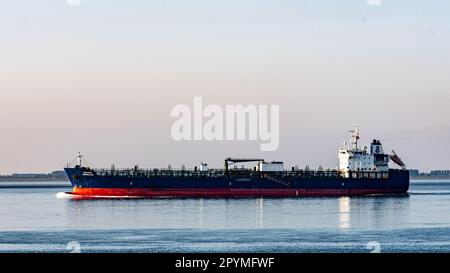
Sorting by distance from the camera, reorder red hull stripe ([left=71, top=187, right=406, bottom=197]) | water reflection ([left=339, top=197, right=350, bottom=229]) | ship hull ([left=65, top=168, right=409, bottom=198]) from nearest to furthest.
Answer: water reflection ([left=339, top=197, right=350, bottom=229]) < ship hull ([left=65, top=168, right=409, bottom=198]) < red hull stripe ([left=71, top=187, right=406, bottom=197])

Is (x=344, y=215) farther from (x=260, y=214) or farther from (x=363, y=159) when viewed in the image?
(x=363, y=159)

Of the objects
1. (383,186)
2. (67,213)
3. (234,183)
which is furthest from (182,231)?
(383,186)

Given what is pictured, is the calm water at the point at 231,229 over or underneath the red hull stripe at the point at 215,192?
underneath

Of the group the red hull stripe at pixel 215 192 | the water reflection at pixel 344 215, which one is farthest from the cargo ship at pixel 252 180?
the water reflection at pixel 344 215

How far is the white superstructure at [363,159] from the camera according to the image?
89625 millimetres

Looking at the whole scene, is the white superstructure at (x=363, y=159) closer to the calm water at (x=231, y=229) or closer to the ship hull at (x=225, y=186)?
the ship hull at (x=225, y=186)

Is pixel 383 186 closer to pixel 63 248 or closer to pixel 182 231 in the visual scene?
pixel 182 231

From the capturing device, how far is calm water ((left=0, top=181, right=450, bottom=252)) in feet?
126

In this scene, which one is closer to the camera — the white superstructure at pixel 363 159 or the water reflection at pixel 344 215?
the water reflection at pixel 344 215

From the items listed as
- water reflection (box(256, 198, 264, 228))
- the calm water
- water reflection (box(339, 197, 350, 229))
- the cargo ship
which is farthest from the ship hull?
the calm water

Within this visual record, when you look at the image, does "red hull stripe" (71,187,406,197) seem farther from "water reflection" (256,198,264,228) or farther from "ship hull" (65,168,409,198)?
"water reflection" (256,198,264,228)

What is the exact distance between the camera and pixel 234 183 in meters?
86.4

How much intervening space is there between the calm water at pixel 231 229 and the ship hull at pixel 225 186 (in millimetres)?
13304

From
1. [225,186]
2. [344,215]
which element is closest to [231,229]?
[344,215]
